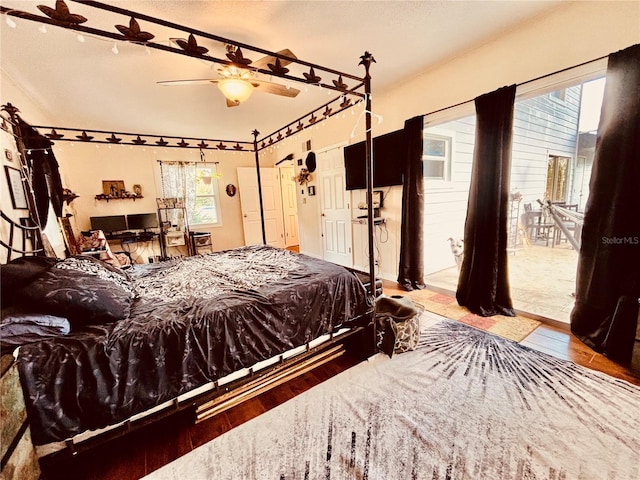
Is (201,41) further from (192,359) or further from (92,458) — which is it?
(92,458)

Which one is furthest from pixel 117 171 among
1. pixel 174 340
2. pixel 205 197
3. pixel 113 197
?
pixel 174 340

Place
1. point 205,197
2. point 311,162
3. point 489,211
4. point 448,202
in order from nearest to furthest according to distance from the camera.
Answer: point 489,211, point 448,202, point 311,162, point 205,197

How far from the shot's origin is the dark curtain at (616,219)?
5.90ft

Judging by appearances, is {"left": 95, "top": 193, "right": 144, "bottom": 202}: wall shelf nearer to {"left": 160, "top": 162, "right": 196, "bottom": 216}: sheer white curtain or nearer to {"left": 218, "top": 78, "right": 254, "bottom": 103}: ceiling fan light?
{"left": 160, "top": 162, "right": 196, "bottom": 216}: sheer white curtain

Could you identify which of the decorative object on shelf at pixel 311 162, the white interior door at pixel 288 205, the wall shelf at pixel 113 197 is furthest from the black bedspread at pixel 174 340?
the white interior door at pixel 288 205

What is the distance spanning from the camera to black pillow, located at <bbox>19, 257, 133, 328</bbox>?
1259 mm

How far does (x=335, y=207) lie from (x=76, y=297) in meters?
3.70

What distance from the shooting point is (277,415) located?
63.4 inches

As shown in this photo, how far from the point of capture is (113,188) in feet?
15.9

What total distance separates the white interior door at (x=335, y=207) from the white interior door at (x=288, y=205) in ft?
5.94

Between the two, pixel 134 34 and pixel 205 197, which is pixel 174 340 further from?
pixel 205 197

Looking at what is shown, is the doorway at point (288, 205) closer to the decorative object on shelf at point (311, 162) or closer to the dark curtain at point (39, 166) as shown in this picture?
the decorative object on shelf at point (311, 162)

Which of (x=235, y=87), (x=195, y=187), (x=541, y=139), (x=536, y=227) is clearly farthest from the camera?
(x=195, y=187)

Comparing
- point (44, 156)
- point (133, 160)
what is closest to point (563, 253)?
point (44, 156)
